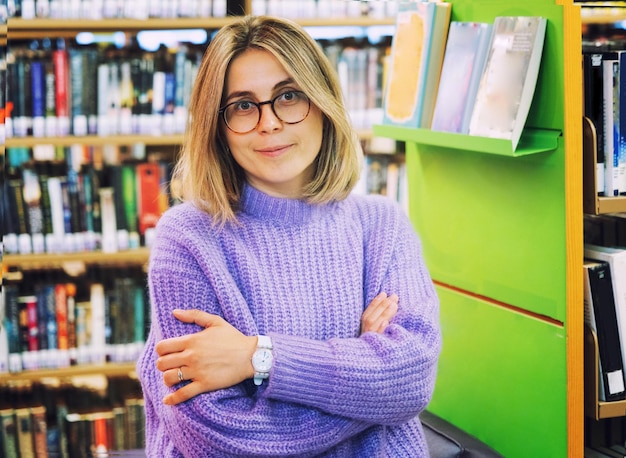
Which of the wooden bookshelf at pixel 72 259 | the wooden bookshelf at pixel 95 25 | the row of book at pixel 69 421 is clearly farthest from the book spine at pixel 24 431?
the wooden bookshelf at pixel 95 25

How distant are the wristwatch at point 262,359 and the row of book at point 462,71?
0.66m

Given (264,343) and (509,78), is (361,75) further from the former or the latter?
(264,343)

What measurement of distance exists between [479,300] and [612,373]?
0.37m

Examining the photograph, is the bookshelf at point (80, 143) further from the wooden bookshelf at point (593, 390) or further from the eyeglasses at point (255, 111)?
the wooden bookshelf at point (593, 390)

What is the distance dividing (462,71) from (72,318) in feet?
6.59

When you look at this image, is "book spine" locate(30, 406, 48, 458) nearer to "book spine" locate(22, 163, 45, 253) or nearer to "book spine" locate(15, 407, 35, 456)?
"book spine" locate(15, 407, 35, 456)

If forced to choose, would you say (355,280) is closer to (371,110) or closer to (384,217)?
(384,217)

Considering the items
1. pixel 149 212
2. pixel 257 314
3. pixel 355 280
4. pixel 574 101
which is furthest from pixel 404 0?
pixel 149 212

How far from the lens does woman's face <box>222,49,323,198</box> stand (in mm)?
1630

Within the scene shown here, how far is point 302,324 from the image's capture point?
1.64 m

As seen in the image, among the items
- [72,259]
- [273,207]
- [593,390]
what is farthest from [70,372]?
[593,390]

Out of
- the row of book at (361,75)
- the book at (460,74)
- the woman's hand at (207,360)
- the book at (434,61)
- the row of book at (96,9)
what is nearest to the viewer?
the woman's hand at (207,360)

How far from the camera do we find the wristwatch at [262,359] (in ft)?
5.03

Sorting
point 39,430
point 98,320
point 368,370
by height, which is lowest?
point 39,430
